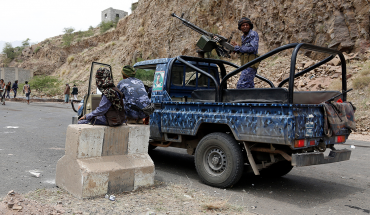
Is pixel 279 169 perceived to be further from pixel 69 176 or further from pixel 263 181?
pixel 69 176

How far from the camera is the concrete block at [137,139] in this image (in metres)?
5.02

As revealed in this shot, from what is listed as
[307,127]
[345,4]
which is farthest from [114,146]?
[345,4]

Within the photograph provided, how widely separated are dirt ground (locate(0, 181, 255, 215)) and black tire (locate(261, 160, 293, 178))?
1936mm

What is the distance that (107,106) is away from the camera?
479 centimetres

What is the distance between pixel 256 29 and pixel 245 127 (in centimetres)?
2137

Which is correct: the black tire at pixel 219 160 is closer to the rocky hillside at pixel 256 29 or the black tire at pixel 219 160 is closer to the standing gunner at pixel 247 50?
the standing gunner at pixel 247 50

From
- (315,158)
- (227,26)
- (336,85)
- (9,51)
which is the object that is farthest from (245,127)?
(9,51)

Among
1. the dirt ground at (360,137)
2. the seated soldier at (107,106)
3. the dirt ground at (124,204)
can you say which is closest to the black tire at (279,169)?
the dirt ground at (124,204)

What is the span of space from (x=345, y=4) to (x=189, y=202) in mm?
19559

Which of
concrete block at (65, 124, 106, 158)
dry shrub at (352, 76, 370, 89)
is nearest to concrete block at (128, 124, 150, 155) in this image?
concrete block at (65, 124, 106, 158)

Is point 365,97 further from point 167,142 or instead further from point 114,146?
point 114,146

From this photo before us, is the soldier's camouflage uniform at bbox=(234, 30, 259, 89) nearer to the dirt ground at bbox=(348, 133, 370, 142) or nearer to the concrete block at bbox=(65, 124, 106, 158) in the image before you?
the concrete block at bbox=(65, 124, 106, 158)

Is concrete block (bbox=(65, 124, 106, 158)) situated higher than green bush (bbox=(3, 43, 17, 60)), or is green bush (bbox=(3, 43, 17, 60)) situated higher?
green bush (bbox=(3, 43, 17, 60))

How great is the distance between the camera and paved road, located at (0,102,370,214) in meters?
4.51
